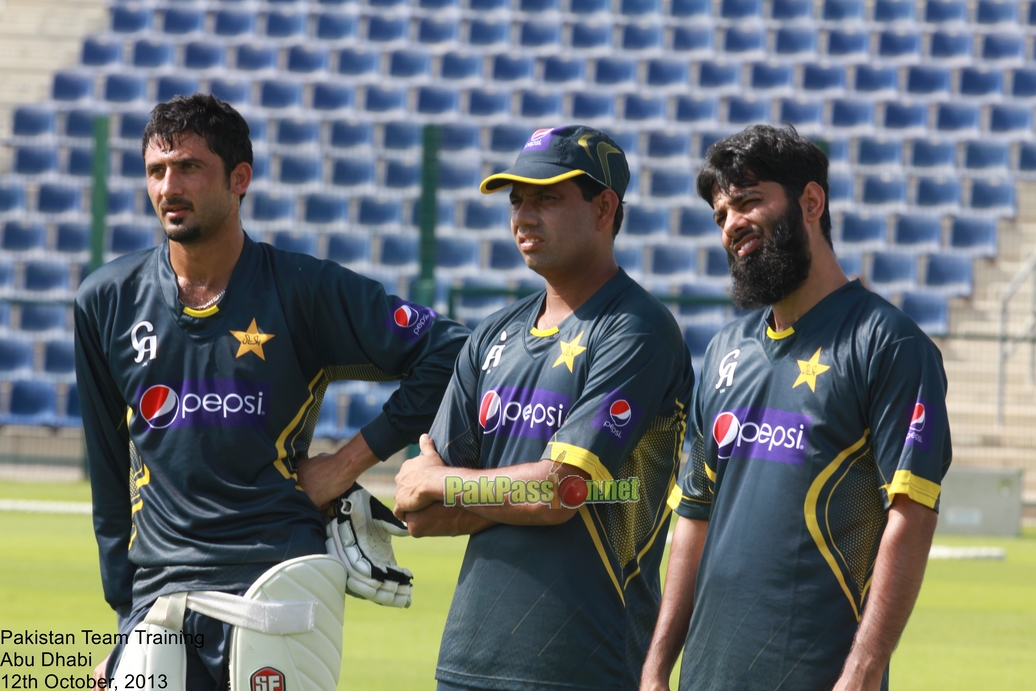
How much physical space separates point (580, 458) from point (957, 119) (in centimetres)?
1838

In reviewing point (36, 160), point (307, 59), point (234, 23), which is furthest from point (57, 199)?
point (234, 23)

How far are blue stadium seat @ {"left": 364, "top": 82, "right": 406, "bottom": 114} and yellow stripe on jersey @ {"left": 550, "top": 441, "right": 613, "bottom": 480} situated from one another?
17.5 m

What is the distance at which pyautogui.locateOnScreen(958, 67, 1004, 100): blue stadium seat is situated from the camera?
20.2 m

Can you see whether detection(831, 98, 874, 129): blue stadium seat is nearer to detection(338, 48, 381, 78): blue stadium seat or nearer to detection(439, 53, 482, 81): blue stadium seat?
detection(439, 53, 482, 81): blue stadium seat

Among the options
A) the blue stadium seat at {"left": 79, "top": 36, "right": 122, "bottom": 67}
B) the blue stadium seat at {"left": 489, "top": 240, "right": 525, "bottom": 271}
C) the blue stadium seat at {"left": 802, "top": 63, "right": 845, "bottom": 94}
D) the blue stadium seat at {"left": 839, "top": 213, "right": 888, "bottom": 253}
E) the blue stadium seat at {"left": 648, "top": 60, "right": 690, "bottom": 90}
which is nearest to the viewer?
the blue stadium seat at {"left": 489, "top": 240, "right": 525, "bottom": 271}

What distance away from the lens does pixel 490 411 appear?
3.24m

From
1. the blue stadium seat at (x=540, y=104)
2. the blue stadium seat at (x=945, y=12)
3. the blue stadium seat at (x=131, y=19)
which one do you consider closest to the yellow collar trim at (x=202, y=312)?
the blue stadium seat at (x=540, y=104)

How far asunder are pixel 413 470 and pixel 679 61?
18.3m

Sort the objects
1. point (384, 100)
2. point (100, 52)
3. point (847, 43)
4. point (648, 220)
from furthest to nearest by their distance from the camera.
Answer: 1. point (100, 52)
2. point (847, 43)
3. point (384, 100)
4. point (648, 220)

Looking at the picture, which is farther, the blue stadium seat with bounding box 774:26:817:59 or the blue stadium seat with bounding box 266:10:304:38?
the blue stadium seat with bounding box 266:10:304:38

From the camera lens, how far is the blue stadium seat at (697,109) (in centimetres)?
1984

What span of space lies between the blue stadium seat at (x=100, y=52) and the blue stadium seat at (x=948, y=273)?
1284 centimetres

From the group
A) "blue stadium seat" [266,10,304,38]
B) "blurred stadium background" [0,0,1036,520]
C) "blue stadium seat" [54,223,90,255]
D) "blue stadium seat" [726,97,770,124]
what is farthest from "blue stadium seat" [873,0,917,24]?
"blue stadium seat" [54,223,90,255]

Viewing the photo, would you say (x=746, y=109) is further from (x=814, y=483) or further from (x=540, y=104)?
(x=814, y=483)
